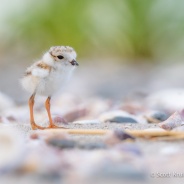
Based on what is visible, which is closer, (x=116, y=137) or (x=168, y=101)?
(x=116, y=137)

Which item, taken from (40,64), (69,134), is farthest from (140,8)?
(69,134)

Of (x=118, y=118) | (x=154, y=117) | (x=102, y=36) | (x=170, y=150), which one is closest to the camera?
(x=170, y=150)

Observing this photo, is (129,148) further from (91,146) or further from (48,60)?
(48,60)

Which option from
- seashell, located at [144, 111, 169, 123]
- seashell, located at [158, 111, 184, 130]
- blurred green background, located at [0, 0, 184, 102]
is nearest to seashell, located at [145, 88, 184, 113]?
seashell, located at [144, 111, 169, 123]

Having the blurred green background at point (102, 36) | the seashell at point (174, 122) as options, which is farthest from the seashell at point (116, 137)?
the blurred green background at point (102, 36)

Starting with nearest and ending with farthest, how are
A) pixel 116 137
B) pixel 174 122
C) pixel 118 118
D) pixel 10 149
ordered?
pixel 10 149 → pixel 116 137 → pixel 174 122 → pixel 118 118

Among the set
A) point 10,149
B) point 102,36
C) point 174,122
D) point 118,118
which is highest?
point 102,36

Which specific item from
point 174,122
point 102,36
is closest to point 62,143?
point 174,122
